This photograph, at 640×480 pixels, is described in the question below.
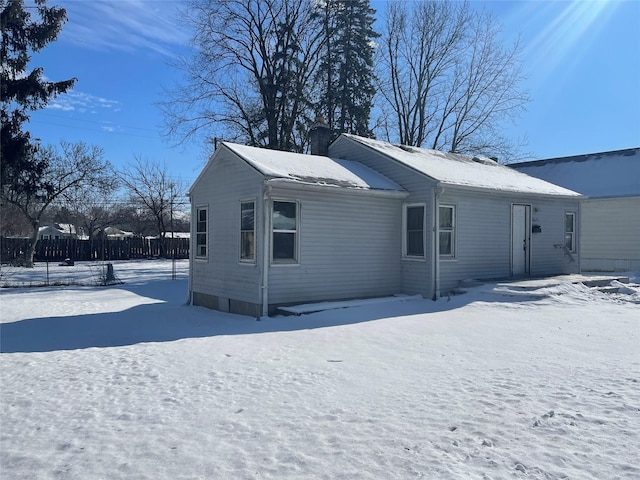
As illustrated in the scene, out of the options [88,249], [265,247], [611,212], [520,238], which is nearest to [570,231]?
[520,238]

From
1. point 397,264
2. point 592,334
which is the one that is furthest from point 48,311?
point 592,334

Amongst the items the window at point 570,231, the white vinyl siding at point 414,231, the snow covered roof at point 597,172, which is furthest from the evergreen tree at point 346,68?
the white vinyl siding at point 414,231

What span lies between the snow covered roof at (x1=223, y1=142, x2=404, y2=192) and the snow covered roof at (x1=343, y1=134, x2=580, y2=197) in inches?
36.3

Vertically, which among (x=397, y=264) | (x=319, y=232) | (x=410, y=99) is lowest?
(x=397, y=264)

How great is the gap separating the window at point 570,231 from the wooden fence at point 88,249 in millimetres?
A: 20797

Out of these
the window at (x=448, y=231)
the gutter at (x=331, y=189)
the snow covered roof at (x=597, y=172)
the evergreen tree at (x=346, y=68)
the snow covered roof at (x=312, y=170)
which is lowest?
the window at (x=448, y=231)

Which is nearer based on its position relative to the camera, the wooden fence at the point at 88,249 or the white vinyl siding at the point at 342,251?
the white vinyl siding at the point at 342,251

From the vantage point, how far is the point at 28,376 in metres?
6.27

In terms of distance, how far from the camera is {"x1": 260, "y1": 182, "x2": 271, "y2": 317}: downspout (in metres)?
A: 10.4

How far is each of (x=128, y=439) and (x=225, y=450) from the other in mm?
887

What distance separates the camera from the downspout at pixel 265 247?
10.4 m

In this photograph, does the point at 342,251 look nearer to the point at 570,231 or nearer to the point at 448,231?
the point at 448,231

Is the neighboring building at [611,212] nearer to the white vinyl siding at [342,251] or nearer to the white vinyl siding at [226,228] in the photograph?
the white vinyl siding at [342,251]

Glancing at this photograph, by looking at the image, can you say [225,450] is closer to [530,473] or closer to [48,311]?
[530,473]
